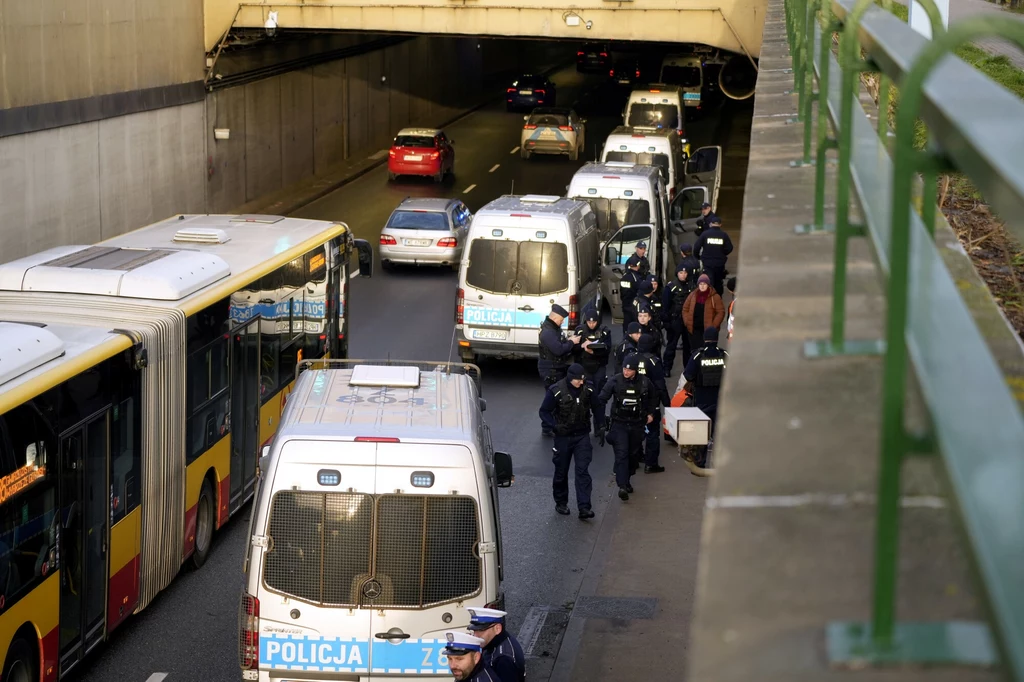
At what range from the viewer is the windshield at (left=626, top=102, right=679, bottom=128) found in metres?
42.6

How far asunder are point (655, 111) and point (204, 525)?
104 feet

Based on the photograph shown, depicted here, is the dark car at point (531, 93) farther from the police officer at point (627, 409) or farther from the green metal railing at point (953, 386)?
the green metal railing at point (953, 386)

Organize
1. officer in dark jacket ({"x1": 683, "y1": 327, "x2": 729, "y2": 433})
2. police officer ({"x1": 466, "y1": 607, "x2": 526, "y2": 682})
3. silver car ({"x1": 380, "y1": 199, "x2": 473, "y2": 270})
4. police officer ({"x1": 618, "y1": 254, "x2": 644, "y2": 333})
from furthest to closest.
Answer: silver car ({"x1": 380, "y1": 199, "x2": 473, "y2": 270}) < police officer ({"x1": 618, "y1": 254, "x2": 644, "y2": 333}) < officer in dark jacket ({"x1": 683, "y1": 327, "x2": 729, "y2": 433}) < police officer ({"x1": 466, "y1": 607, "x2": 526, "y2": 682})

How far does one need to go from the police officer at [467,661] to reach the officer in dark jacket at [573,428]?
6898mm

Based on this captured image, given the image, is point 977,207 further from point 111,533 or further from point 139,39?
point 139,39

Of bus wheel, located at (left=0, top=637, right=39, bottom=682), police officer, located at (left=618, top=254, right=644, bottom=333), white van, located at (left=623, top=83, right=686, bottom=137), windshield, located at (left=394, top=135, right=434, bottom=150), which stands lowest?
bus wheel, located at (left=0, top=637, right=39, bottom=682)

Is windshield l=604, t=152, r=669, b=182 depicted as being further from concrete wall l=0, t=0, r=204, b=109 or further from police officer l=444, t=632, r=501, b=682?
police officer l=444, t=632, r=501, b=682

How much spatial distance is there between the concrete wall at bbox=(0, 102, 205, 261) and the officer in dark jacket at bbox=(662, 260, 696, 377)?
12188 millimetres

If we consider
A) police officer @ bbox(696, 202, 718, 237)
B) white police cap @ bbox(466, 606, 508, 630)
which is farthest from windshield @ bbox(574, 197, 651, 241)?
white police cap @ bbox(466, 606, 508, 630)

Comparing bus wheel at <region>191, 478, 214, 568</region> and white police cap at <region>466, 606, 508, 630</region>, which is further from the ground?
white police cap at <region>466, 606, 508, 630</region>

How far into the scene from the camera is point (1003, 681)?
1876 mm

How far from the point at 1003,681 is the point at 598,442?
16.0 metres

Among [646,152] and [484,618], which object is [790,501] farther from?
[646,152]

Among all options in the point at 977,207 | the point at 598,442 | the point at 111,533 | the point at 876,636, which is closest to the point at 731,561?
the point at 876,636
